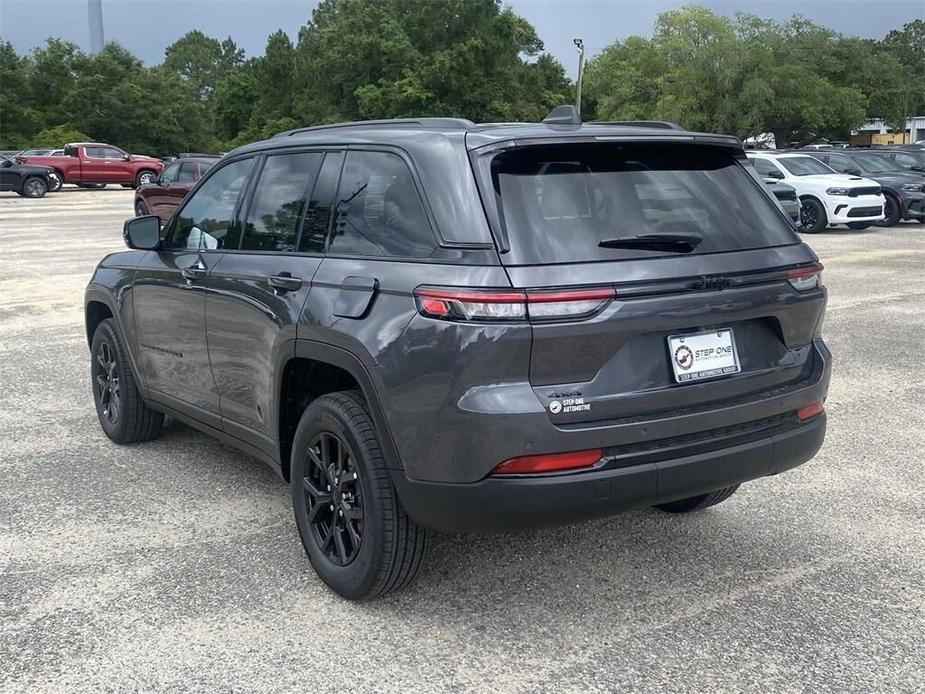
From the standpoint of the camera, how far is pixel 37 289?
12305 millimetres

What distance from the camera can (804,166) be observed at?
20.3 metres

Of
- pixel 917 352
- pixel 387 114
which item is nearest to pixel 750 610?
pixel 917 352

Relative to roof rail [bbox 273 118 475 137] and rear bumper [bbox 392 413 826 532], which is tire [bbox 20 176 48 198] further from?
rear bumper [bbox 392 413 826 532]

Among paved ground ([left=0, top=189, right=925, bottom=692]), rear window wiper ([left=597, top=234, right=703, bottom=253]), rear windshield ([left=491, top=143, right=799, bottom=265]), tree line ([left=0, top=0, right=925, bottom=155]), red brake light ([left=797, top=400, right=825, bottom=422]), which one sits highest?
tree line ([left=0, top=0, right=925, bottom=155])

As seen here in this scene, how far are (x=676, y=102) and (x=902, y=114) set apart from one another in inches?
1118

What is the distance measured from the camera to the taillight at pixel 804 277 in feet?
11.8

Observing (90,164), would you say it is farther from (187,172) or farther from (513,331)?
(513,331)

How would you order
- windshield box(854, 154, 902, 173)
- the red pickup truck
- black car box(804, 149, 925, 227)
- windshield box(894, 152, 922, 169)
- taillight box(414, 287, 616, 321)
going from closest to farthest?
taillight box(414, 287, 616, 321)
black car box(804, 149, 925, 227)
windshield box(854, 154, 902, 173)
windshield box(894, 152, 922, 169)
the red pickup truck

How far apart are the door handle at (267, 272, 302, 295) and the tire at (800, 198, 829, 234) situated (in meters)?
17.7

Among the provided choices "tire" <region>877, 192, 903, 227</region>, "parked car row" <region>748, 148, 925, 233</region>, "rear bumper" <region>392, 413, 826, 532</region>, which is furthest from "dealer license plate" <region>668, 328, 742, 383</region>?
"tire" <region>877, 192, 903, 227</region>

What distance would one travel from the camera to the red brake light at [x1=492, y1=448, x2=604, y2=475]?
304 centimetres

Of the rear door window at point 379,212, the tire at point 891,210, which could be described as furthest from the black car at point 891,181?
the rear door window at point 379,212

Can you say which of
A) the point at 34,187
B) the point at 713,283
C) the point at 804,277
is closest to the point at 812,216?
Answer: the point at 804,277

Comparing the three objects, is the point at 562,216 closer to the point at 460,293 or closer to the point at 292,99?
Answer: the point at 460,293
